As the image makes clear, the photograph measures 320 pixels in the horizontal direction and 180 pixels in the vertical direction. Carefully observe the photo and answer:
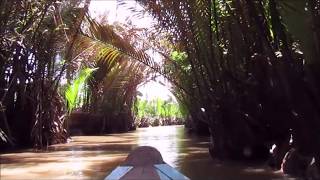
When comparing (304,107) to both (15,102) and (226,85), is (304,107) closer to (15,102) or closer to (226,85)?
(226,85)

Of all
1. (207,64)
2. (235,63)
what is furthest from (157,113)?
(235,63)

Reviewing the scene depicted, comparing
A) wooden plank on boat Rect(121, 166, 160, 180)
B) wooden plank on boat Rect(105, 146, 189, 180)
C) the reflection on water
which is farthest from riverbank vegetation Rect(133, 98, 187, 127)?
wooden plank on boat Rect(121, 166, 160, 180)

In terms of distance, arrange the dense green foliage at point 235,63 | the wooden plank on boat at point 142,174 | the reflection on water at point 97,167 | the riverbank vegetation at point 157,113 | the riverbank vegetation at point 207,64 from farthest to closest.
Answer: the riverbank vegetation at point 157,113 < the reflection on water at point 97,167 < the dense green foliage at point 235,63 < the riverbank vegetation at point 207,64 < the wooden plank on boat at point 142,174

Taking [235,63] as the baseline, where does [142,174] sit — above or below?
below

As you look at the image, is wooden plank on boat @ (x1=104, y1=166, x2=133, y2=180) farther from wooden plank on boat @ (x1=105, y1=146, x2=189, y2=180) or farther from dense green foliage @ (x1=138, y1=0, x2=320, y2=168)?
dense green foliage @ (x1=138, y1=0, x2=320, y2=168)

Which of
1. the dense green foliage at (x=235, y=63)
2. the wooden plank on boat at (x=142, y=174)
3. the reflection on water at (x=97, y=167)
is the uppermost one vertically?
the dense green foliage at (x=235, y=63)

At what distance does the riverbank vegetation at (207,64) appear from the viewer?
21.1 ft

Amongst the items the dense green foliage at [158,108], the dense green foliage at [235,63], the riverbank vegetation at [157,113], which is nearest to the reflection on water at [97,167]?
the dense green foliage at [235,63]

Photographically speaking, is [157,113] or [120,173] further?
[157,113]

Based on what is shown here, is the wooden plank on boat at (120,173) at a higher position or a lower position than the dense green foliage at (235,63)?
lower

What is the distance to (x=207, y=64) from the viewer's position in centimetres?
1012

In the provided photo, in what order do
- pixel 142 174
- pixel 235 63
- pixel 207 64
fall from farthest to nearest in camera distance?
pixel 207 64 < pixel 235 63 < pixel 142 174

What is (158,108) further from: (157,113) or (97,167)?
(97,167)

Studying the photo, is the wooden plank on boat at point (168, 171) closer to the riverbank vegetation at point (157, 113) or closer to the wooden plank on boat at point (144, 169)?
the wooden plank on boat at point (144, 169)
